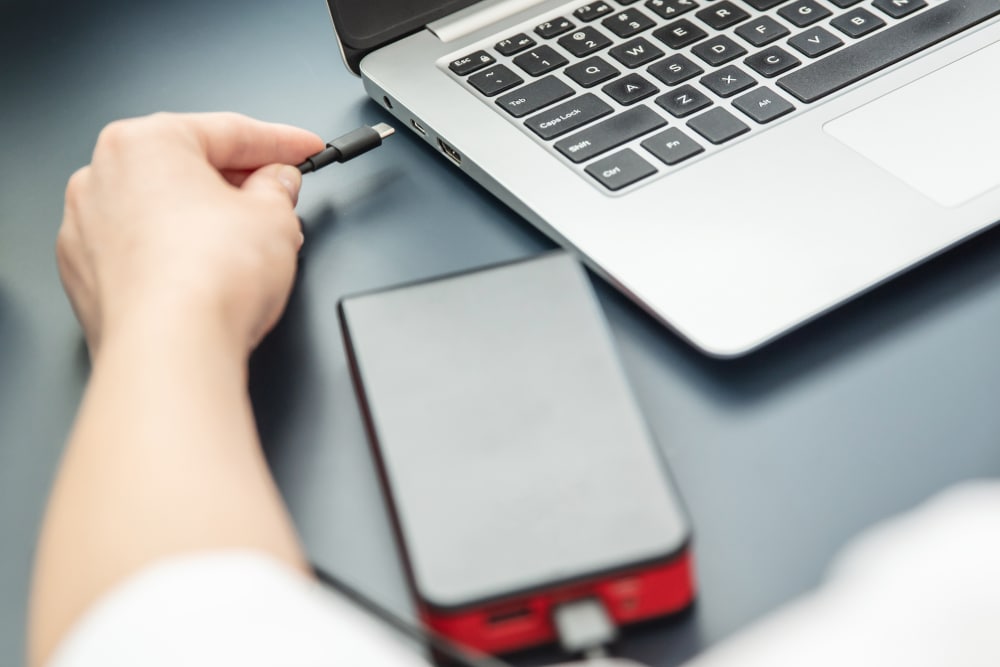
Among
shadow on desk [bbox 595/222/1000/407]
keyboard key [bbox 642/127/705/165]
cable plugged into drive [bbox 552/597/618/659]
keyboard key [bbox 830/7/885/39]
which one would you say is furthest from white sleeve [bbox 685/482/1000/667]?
keyboard key [bbox 830/7/885/39]

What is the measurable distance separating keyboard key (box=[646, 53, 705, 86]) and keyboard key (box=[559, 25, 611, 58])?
0.04 metres

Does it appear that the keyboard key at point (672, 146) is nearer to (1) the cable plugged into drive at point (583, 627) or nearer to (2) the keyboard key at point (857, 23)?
(2) the keyboard key at point (857, 23)

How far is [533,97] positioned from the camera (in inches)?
23.5

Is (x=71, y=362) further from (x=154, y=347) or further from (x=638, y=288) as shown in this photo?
(x=638, y=288)

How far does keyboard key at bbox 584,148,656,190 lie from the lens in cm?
54

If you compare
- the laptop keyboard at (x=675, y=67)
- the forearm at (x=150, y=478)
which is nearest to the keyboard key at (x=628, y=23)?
the laptop keyboard at (x=675, y=67)

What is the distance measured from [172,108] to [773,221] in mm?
381

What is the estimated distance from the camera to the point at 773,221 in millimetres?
520

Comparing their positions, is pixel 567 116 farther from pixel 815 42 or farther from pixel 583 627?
pixel 583 627

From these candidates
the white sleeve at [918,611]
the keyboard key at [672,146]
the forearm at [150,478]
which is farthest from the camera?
the keyboard key at [672,146]

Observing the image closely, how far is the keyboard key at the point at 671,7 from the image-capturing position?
0.64 meters

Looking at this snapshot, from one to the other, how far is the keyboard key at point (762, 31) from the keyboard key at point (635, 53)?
0.17 feet

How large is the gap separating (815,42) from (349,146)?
27 cm

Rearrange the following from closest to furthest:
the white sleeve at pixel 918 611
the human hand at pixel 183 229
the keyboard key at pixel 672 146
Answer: the white sleeve at pixel 918 611 < the human hand at pixel 183 229 < the keyboard key at pixel 672 146
